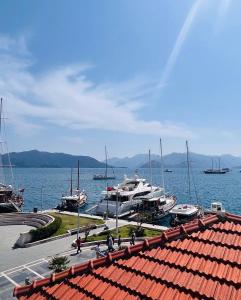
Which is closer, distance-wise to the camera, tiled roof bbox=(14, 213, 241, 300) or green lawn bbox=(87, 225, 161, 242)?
tiled roof bbox=(14, 213, 241, 300)

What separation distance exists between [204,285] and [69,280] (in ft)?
11.3

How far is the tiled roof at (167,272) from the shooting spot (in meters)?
7.19

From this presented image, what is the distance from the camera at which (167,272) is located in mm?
7855

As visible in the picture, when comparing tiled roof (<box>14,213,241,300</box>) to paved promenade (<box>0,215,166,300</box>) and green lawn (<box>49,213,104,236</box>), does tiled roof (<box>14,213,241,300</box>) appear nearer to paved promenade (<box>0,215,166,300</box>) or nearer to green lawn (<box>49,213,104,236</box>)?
paved promenade (<box>0,215,166,300</box>)

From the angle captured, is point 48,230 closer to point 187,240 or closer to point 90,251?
point 90,251

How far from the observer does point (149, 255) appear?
28.8ft

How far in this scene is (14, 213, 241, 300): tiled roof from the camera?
23.6 feet

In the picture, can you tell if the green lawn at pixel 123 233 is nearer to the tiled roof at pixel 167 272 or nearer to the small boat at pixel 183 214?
the small boat at pixel 183 214

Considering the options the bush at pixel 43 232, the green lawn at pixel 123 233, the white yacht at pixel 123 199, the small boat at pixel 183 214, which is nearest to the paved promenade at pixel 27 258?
the bush at pixel 43 232

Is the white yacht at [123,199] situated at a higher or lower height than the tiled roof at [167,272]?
lower

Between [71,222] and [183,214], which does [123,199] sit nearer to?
[183,214]

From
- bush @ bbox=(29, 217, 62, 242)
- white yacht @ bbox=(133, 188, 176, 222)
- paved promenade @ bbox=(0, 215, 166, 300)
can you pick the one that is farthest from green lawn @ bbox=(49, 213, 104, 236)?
white yacht @ bbox=(133, 188, 176, 222)

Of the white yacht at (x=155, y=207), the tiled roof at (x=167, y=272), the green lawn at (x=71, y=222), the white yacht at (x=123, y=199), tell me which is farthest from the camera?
the white yacht at (x=123, y=199)

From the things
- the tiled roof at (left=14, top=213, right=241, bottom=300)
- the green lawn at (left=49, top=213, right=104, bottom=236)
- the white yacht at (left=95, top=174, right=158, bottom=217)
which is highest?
the tiled roof at (left=14, top=213, right=241, bottom=300)
